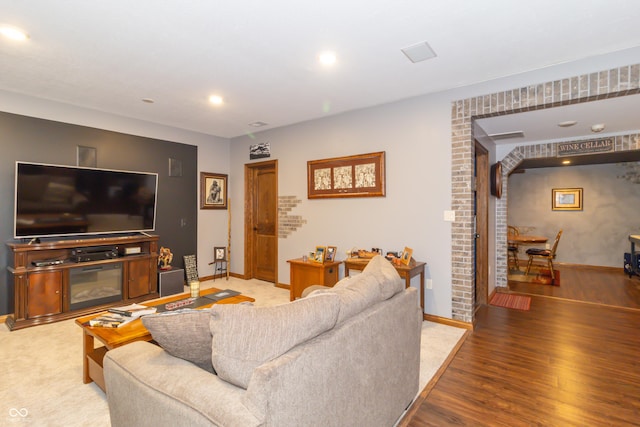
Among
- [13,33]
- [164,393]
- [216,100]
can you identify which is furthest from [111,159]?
[164,393]

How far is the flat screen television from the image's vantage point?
12.1 ft

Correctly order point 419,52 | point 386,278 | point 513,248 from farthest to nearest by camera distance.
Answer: point 513,248 → point 419,52 → point 386,278

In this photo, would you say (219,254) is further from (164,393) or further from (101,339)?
(164,393)

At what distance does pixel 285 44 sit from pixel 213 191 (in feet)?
12.3

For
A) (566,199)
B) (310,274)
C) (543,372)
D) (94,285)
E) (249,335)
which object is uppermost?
(566,199)

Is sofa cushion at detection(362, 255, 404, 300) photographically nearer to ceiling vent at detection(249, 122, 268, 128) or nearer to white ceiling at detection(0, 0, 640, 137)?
white ceiling at detection(0, 0, 640, 137)

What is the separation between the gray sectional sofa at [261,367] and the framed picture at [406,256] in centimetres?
202

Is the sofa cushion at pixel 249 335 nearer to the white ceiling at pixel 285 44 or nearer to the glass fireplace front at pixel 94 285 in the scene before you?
the white ceiling at pixel 285 44

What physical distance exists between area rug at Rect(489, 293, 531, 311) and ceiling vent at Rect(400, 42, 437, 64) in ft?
11.3

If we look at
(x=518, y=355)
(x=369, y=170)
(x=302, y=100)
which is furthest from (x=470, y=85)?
(x=518, y=355)

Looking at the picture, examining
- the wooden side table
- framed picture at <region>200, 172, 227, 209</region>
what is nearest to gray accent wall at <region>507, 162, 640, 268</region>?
the wooden side table

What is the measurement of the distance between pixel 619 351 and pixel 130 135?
20.6 feet

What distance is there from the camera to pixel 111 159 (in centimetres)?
457

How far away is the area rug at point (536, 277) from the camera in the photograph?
5.91 meters
